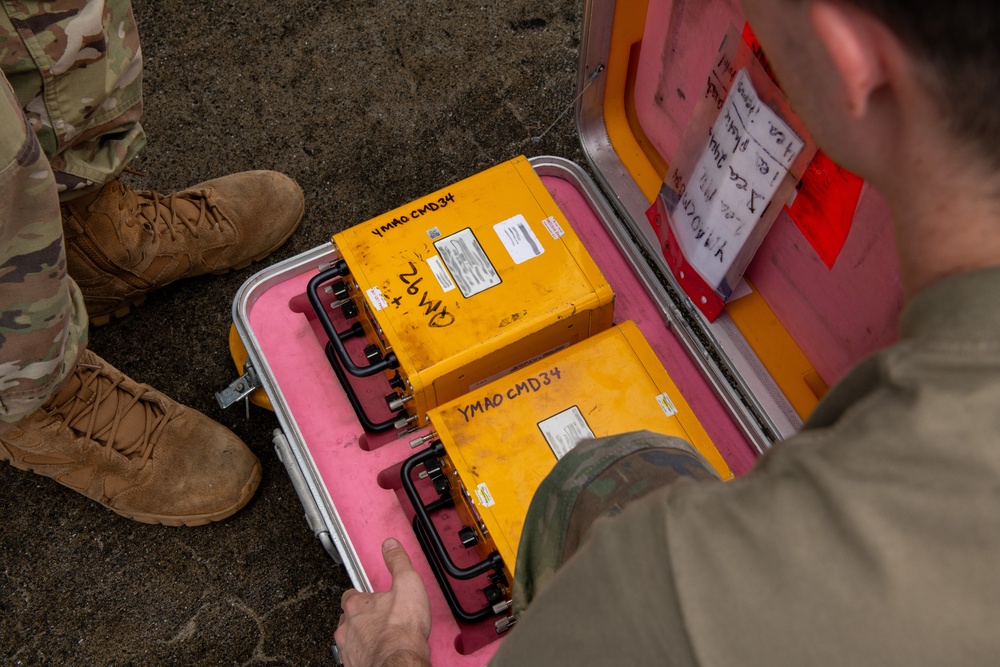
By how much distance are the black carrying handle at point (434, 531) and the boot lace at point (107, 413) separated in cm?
59

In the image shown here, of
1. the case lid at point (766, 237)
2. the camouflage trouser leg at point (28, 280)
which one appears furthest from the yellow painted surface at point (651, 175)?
the camouflage trouser leg at point (28, 280)

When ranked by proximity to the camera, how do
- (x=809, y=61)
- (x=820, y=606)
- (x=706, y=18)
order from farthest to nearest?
(x=706, y=18) < (x=809, y=61) < (x=820, y=606)

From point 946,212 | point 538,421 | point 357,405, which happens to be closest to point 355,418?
point 357,405

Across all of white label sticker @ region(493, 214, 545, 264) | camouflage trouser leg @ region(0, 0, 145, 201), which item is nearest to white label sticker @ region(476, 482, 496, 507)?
white label sticker @ region(493, 214, 545, 264)

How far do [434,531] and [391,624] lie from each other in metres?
0.14

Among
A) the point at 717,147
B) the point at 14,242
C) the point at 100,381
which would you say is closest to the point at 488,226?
the point at 717,147

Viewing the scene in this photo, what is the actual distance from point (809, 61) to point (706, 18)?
573mm

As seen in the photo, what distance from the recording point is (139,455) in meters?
1.55

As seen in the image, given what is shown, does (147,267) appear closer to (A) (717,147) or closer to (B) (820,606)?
(A) (717,147)

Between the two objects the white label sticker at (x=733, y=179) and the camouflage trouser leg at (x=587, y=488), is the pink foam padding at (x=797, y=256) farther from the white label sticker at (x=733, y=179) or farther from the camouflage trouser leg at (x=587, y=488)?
the camouflage trouser leg at (x=587, y=488)

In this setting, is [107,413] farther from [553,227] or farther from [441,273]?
[553,227]

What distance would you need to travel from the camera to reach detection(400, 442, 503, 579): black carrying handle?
1.16m

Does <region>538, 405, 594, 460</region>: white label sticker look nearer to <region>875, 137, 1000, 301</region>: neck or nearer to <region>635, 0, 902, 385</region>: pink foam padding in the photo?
<region>635, 0, 902, 385</region>: pink foam padding

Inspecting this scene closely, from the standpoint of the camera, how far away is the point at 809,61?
0.55 meters
